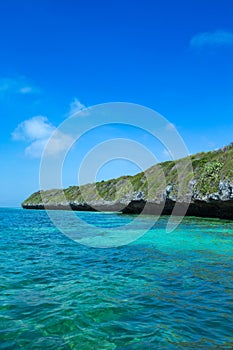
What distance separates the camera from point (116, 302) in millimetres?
8688

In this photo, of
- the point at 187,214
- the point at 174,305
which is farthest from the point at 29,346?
the point at 187,214

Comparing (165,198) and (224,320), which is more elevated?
(165,198)

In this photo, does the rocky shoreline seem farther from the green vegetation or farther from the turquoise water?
the turquoise water

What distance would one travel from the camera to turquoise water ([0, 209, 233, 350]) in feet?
21.0

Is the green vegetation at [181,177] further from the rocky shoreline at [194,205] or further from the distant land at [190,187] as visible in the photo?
the rocky shoreline at [194,205]

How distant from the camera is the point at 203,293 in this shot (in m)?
9.62

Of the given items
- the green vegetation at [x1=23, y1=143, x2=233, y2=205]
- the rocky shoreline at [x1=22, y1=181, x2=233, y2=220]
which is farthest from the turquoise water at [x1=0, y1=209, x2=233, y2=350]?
the green vegetation at [x1=23, y1=143, x2=233, y2=205]

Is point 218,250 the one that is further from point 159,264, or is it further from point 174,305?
point 174,305

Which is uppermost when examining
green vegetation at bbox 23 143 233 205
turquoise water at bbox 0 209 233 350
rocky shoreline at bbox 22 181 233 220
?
green vegetation at bbox 23 143 233 205

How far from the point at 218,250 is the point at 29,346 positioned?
48.3 feet

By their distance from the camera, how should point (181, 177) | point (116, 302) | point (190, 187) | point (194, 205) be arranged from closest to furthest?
point (116, 302) < point (190, 187) < point (194, 205) < point (181, 177)

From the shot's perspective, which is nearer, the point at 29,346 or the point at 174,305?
the point at 29,346

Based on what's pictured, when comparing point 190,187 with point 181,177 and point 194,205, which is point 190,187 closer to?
point 194,205

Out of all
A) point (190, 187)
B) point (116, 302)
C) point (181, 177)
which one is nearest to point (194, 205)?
point (190, 187)
